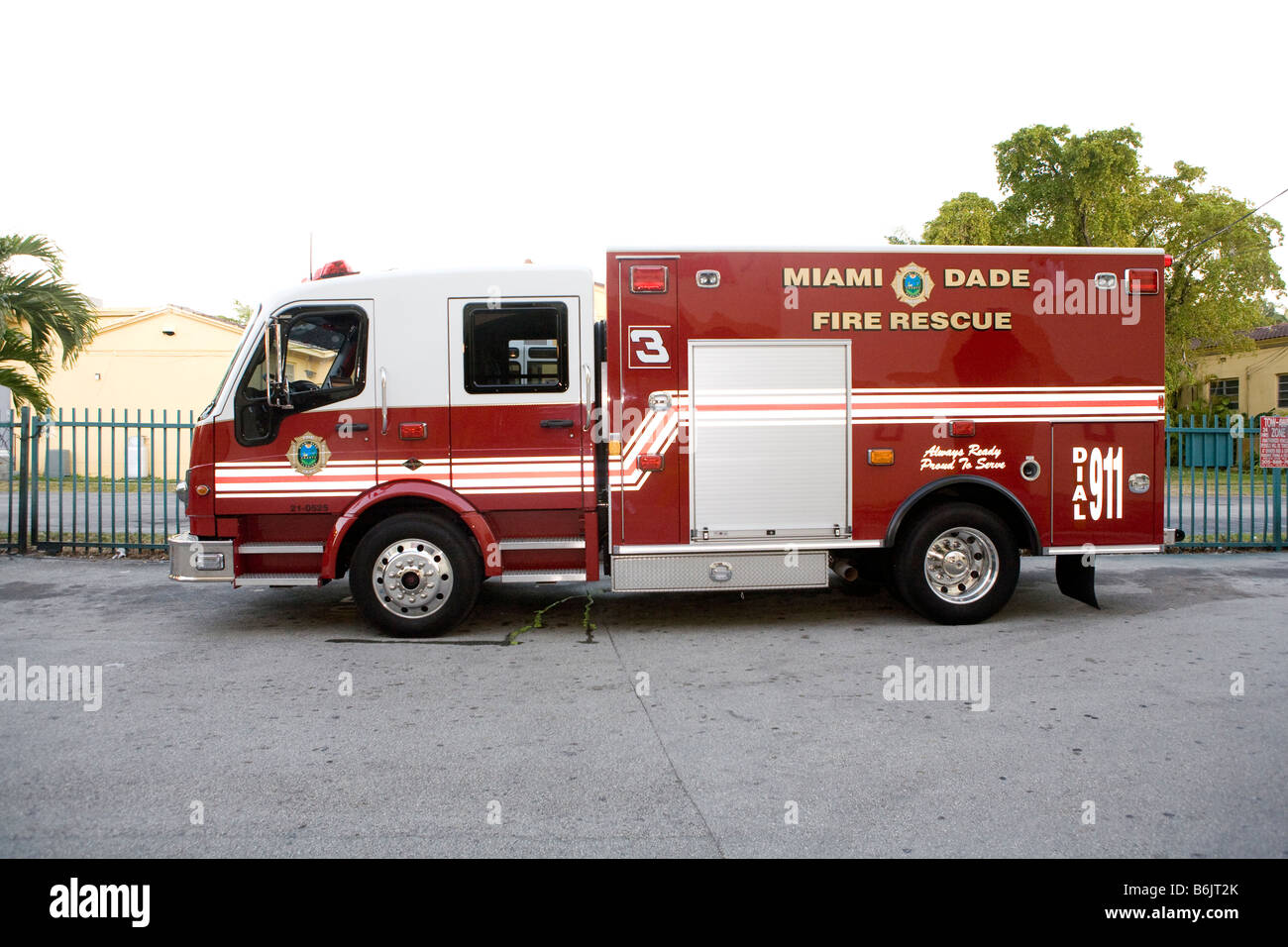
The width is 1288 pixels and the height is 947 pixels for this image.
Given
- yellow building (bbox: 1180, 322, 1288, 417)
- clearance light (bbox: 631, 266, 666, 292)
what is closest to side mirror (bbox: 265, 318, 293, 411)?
clearance light (bbox: 631, 266, 666, 292)

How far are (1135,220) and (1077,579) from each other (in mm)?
25322

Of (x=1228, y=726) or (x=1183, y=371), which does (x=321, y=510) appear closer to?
(x=1228, y=726)

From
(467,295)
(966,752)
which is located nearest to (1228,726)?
(966,752)

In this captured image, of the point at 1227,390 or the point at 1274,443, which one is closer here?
the point at 1274,443

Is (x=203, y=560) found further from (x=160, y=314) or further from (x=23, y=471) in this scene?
(x=160, y=314)

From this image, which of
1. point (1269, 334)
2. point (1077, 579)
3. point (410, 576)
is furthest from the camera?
point (1269, 334)

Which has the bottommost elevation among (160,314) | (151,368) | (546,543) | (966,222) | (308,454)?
(546,543)

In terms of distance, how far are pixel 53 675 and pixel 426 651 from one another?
232 cm

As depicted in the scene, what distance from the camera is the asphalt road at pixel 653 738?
11.4 feet

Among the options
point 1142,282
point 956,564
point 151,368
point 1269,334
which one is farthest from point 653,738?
Result: point 1269,334

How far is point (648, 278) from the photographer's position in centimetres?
672

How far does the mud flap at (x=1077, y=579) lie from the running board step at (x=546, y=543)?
4.15m

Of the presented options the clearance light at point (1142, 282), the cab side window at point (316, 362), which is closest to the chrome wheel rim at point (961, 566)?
the clearance light at point (1142, 282)

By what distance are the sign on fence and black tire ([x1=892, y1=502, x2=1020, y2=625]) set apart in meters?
6.09
